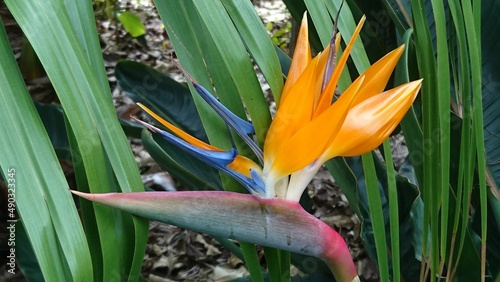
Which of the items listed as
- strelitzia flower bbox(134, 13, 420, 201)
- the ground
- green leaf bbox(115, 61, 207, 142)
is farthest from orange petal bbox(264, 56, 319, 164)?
the ground

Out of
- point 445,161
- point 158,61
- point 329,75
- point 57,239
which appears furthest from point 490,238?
point 158,61

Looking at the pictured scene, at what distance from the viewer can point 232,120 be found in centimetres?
46

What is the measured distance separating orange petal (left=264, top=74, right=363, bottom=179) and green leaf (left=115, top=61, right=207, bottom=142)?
602 mm

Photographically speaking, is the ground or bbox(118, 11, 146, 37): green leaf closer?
the ground

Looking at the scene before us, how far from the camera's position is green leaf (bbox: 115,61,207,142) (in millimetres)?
1052

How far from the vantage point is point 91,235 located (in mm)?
501

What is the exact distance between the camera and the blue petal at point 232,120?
446mm

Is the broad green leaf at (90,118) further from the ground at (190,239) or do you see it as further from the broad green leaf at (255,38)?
the ground at (190,239)

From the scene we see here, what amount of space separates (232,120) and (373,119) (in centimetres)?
11

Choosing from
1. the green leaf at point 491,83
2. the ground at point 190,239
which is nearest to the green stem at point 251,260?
the green leaf at point 491,83

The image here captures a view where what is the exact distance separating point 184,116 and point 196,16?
0.56 meters

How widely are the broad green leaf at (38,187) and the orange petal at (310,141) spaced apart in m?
0.16

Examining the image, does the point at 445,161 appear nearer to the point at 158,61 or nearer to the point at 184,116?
the point at 184,116

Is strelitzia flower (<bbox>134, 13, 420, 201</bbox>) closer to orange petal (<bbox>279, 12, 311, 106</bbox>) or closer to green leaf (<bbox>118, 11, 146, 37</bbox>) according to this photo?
orange petal (<bbox>279, 12, 311, 106</bbox>)
